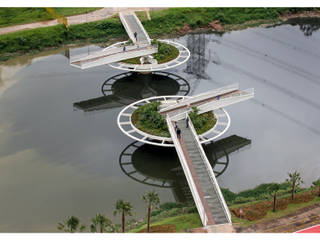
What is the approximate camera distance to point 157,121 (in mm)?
35625

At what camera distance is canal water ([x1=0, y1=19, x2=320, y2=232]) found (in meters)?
32.0

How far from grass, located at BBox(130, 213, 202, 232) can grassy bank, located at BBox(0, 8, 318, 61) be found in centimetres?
3426

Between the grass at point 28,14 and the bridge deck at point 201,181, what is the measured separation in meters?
34.1

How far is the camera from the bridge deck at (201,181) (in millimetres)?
27672

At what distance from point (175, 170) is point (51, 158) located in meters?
10.3

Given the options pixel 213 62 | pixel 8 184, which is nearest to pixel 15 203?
pixel 8 184

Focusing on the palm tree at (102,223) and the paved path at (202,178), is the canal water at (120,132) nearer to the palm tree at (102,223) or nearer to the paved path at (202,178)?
the palm tree at (102,223)

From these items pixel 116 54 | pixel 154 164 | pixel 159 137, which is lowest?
pixel 154 164

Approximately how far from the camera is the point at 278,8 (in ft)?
217

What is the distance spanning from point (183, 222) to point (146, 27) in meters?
37.9

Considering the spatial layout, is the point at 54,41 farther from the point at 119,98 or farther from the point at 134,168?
the point at 134,168

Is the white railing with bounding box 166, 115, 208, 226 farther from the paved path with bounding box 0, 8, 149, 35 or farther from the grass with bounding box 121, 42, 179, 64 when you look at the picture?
the paved path with bounding box 0, 8, 149, 35

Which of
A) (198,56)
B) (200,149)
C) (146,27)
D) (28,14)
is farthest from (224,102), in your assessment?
(28,14)

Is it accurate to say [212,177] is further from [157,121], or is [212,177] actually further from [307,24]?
[307,24]
